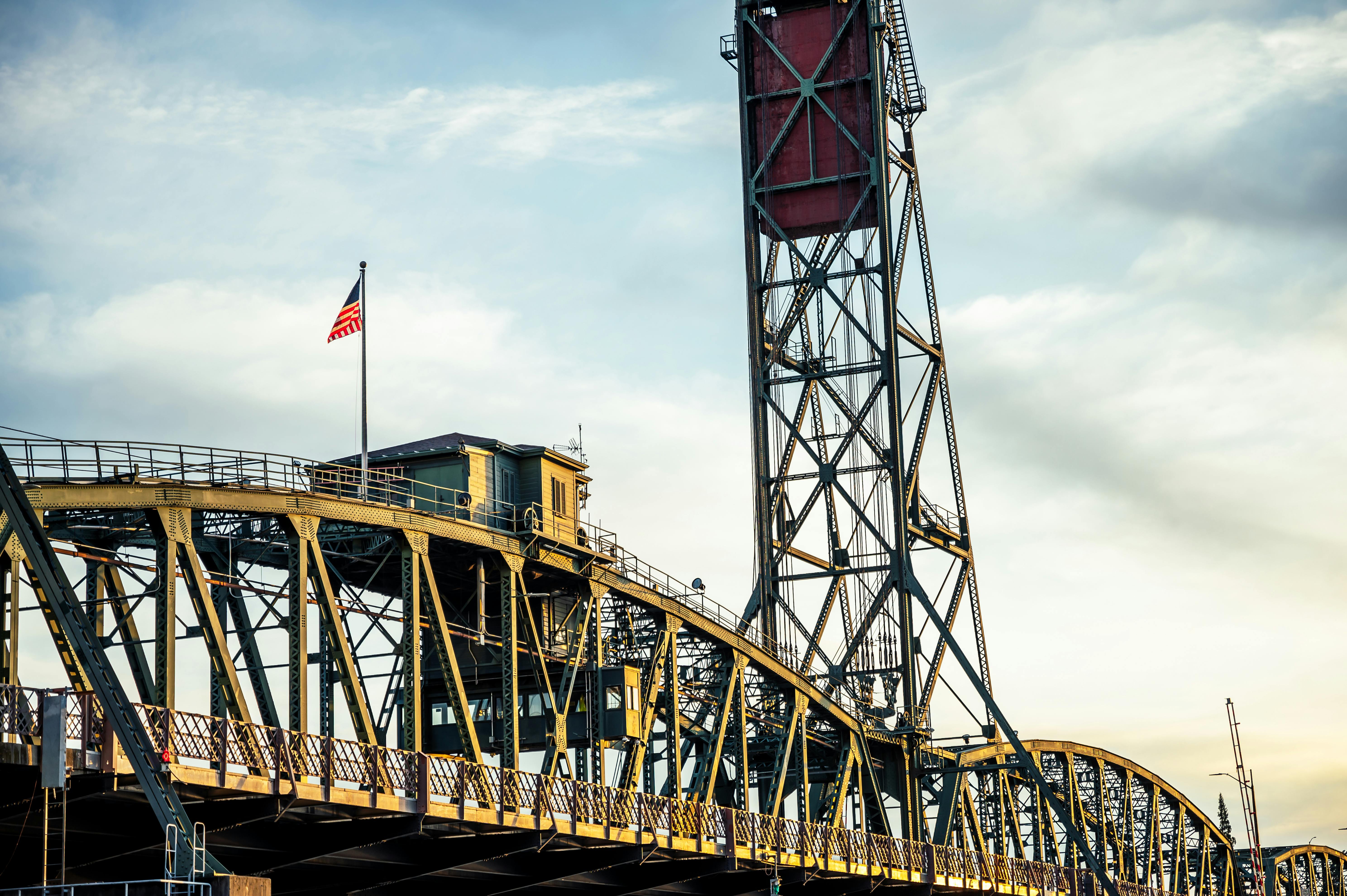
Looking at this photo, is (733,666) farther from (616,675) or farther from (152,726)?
(152,726)

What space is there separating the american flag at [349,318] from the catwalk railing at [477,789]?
13600 mm

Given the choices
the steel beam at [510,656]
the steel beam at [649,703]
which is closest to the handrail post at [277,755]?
the steel beam at [510,656]

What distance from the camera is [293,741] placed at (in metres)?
44.0

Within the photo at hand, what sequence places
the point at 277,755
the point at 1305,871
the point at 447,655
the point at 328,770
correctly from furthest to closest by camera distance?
the point at 1305,871 → the point at 447,655 → the point at 328,770 → the point at 277,755

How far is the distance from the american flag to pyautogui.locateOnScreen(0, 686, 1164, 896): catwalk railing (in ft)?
44.6

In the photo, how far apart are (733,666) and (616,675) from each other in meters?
9.40

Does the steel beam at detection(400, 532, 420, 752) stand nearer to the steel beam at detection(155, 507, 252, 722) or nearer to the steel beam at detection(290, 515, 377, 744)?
the steel beam at detection(290, 515, 377, 744)

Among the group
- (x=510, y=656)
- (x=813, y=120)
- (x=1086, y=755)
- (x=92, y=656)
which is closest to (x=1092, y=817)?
(x=1086, y=755)

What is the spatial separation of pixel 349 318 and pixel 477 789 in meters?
15.5

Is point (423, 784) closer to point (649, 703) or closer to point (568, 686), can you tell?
point (568, 686)

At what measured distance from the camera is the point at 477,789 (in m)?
49.4

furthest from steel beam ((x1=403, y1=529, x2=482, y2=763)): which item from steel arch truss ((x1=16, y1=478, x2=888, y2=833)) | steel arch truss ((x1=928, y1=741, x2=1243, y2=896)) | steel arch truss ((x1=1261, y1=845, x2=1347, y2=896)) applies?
steel arch truss ((x1=1261, y1=845, x2=1347, y2=896))

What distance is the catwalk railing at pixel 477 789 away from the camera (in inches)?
1574

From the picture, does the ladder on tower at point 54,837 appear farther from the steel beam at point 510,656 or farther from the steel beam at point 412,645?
the steel beam at point 510,656
